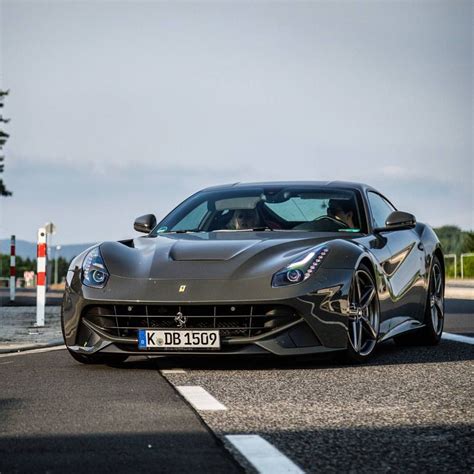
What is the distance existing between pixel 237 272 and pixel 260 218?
1481 mm

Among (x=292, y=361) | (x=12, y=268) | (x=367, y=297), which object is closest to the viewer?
(x=367, y=297)

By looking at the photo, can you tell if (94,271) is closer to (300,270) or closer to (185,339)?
(185,339)

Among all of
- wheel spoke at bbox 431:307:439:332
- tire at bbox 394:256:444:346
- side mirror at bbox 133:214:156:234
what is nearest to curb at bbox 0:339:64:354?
side mirror at bbox 133:214:156:234

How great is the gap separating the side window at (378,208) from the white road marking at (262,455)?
4714mm

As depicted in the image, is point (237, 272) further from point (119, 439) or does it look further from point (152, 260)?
point (119, 439)

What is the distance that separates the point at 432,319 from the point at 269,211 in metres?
2.02

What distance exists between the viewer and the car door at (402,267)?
915 centimetres

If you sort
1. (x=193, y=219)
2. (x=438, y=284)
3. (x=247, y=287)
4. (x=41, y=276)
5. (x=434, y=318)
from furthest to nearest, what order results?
(x=41, y=276) < (x=438, y=284) < (x=434, y=318) < (x=193, y=219) < (x=247, y=287)

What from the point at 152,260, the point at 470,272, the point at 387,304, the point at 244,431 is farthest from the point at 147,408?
the point at 470,272

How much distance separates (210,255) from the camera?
8.00 m

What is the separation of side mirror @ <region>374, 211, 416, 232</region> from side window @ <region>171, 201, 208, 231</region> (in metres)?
1.39

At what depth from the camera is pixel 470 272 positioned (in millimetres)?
57250

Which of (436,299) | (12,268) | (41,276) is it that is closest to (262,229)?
(436,299)

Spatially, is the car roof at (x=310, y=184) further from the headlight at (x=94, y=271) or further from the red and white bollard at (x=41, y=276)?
the red and white bollard at (x=41, y=276)
